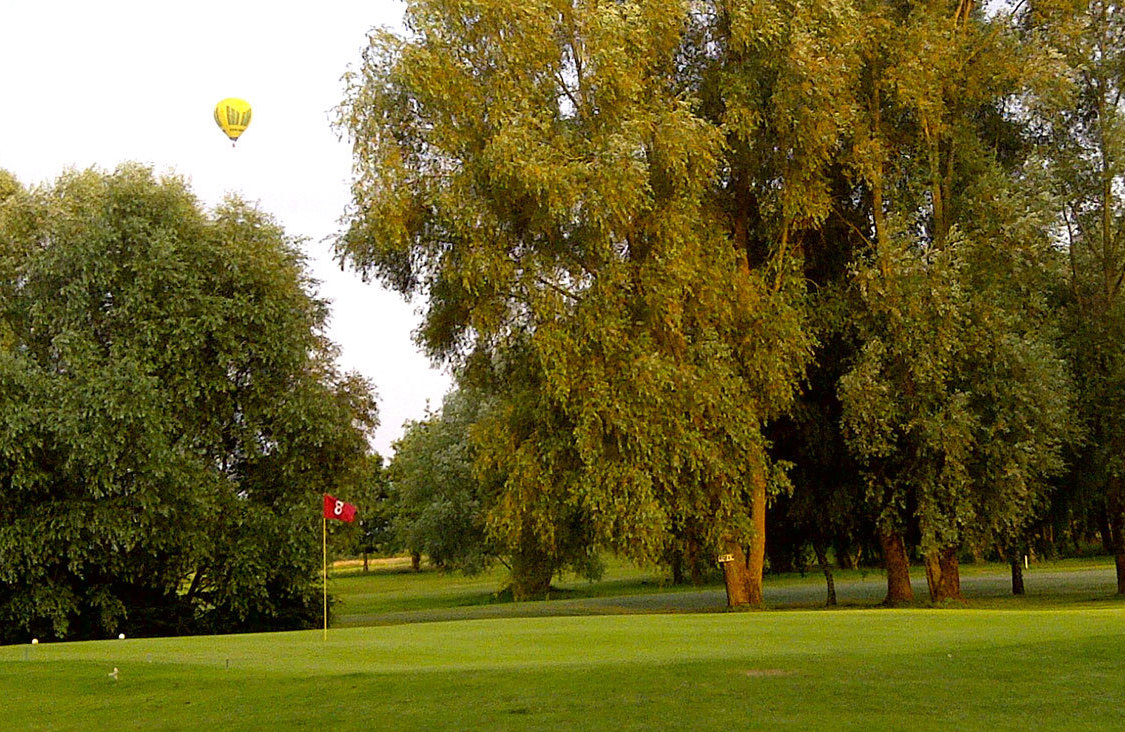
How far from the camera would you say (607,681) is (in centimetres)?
1059

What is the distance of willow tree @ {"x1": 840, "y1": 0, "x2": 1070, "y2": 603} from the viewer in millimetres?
28641

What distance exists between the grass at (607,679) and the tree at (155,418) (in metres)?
13.1

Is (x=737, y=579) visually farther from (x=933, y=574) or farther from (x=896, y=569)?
(x=933, y=574)

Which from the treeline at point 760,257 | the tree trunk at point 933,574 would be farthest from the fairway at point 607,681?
the tree trunk at point 933,574

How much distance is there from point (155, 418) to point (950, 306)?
1950 cm

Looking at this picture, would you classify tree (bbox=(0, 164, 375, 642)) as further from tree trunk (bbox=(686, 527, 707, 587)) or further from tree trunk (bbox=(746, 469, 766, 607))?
tree trunk (bbox=(746, 469, 766, 607))

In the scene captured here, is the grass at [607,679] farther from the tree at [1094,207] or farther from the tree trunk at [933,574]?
the tree at [1094,207]

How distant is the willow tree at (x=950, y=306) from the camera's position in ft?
94.0

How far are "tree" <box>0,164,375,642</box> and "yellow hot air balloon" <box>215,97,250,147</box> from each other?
2.37 metres

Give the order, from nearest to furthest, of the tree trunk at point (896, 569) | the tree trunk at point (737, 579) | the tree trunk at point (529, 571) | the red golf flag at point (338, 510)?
1. the red golf flag at point (338, 510)
2. the tree trunk at point (737, 579)
3. the tree trunk at point (896, 569)
4. the tree trunk at point (529, 571)

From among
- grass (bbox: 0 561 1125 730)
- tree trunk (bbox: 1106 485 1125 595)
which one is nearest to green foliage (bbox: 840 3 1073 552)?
tree trunk (bbox: 1106 485 1125 595)

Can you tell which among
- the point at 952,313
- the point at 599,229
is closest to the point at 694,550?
the point at 952,313

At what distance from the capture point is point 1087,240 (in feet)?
110

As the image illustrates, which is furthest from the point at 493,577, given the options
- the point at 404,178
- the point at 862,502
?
the point at 404,178
